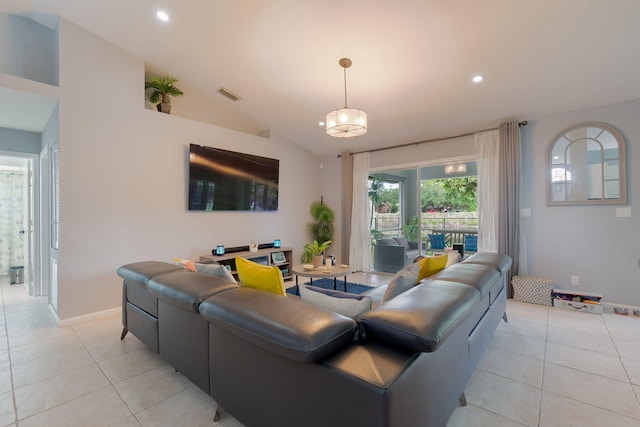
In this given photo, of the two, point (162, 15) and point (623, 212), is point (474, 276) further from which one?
point (162, 15)

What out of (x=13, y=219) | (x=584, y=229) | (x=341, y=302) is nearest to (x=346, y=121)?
(x=341, y=302)

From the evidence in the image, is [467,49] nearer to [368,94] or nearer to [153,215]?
[368,94]

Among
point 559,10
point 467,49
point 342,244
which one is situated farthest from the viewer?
point 342,244

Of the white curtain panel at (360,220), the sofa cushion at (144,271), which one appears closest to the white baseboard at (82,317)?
the sofa cushion at (144,271)

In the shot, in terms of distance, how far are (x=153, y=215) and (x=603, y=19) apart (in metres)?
5.30

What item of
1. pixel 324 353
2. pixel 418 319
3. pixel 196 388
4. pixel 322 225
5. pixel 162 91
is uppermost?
pixel 162 91

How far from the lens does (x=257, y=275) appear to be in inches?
73.5

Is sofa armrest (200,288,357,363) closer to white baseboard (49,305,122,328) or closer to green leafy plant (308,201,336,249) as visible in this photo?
white baseboard (49,305,122,328)

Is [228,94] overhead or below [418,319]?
overhead

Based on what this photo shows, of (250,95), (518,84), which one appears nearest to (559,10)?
(518,84)

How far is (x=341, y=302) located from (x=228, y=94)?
4078mm

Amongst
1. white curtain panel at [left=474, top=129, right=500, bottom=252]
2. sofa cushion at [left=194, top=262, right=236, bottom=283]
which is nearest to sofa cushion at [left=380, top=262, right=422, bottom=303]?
sofa cushion at [left=194, top=262, right=236, bottom=283]

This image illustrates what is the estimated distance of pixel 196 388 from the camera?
197 centimetres

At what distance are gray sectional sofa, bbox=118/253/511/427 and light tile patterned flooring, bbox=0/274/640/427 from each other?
25 cm
